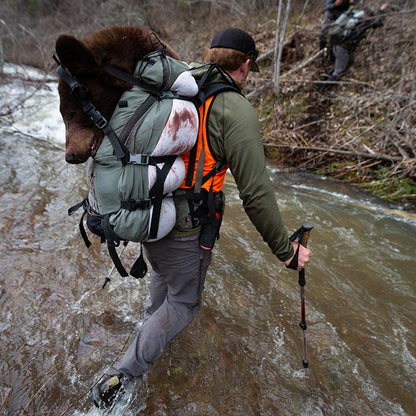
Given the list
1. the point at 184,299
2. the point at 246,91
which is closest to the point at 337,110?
the point at 246,91

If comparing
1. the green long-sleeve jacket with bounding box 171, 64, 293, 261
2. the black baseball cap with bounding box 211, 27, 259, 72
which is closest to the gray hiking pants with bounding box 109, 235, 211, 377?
the green long-sleeve jacket with bounding box 171, 64, 293, 261

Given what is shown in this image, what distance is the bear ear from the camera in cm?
148

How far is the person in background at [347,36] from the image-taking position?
321 inches

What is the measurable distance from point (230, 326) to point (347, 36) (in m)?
8.75

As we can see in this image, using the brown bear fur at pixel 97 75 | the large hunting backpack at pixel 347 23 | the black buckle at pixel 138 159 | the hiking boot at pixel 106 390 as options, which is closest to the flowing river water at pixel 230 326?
the hiking boot at pixel 106 390

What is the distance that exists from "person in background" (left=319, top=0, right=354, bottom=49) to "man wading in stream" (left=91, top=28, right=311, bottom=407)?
27.1ft

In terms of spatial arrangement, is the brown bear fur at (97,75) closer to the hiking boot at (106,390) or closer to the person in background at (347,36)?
the hiking boot at (106,390)

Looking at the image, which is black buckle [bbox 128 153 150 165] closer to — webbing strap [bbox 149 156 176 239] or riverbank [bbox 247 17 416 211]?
webbing strap [bbox 149 156 176 239]

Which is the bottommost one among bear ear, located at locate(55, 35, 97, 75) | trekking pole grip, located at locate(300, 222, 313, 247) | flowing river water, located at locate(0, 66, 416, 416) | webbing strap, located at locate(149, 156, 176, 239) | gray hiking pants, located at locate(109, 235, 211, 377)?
flowing river water, located at locate(0, 66, 416, 416)

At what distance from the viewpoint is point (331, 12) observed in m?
8.97

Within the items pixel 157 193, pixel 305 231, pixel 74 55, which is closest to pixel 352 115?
pixel 305 231

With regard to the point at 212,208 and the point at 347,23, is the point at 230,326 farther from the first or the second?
the point at 347,23

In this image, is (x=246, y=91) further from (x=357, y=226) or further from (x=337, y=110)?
(x=357, y=226)

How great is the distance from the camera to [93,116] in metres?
1.68
